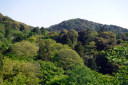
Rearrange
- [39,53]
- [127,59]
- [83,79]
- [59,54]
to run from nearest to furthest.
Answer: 1. [127,59]
2. [83,79]
3. [59,54]
4. [39,53]

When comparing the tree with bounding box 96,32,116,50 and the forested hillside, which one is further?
the tree with bounding box 96,32,116,50

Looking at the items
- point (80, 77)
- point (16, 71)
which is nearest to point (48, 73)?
point (16, 71)

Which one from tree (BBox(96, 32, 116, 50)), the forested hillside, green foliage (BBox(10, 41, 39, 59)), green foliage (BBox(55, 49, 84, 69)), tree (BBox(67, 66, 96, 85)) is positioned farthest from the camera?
tree (BBox(96, 32, 116, 50))

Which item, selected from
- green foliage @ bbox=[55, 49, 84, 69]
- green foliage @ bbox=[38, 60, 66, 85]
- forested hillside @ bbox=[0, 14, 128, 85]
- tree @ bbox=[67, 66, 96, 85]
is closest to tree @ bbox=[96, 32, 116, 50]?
forested hillside @ bbox=[0, 14, 128, 85]

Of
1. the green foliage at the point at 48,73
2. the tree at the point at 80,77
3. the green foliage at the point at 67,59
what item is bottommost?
the green foliage at the point at 48,73

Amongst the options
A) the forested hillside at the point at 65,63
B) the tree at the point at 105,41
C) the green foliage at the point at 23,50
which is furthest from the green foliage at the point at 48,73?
the tree at the point at 105,41

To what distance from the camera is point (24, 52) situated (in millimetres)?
22969

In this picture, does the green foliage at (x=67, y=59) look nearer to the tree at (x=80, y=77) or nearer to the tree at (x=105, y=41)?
the tree at (x=80, y=77)

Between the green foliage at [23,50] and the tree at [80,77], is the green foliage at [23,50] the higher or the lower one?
the higher one

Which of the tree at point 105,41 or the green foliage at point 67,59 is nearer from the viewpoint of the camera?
the green foliage at point 67,59

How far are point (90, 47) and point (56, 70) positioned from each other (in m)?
13.4

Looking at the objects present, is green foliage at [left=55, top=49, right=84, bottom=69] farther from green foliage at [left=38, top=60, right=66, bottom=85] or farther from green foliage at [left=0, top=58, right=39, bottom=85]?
green foliage at [left=0, top=58, right=39, bottom=85]

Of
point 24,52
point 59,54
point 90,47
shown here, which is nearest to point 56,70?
point 59,54

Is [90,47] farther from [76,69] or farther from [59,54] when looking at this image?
[76,69]
